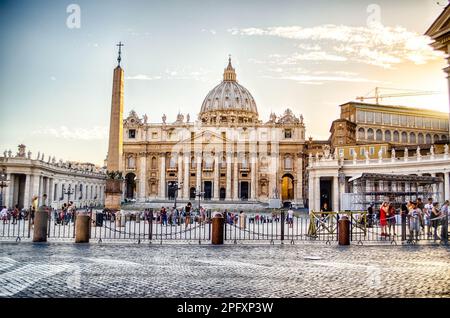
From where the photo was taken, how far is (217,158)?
72.5 m

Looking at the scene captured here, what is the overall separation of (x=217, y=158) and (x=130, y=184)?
17.9 m

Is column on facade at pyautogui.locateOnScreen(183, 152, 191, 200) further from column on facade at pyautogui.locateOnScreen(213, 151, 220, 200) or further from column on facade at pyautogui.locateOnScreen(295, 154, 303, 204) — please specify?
column on facade at pyautogui.locateOnScreen(295, 154, 303, 204)

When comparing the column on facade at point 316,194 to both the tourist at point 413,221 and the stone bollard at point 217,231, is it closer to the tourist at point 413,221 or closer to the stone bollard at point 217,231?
the tourist at point 413,221

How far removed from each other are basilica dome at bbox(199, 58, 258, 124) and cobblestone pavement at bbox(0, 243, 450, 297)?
8252 centimetres

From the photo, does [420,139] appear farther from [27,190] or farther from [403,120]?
[27,190]

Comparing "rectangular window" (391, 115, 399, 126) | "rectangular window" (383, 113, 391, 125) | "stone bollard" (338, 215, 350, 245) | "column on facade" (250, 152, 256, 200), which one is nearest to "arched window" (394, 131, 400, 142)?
"rectangular window" (391, 115, 399, 126)

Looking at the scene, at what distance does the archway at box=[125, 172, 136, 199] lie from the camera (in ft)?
252

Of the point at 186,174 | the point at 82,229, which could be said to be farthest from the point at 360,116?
the point at 82,229

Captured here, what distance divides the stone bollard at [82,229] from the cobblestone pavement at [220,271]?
2.44 feet

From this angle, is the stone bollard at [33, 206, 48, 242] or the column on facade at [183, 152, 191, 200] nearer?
the stone bollard at [33, 206, 48, 242]

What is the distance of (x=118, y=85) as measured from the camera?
77.6 feet

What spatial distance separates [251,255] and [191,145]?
62.2 meters
